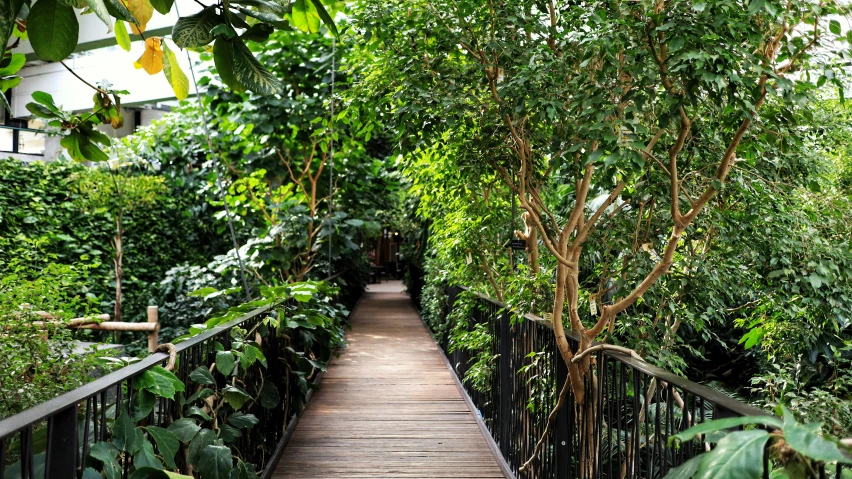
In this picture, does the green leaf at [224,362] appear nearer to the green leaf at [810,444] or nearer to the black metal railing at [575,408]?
the black metal railing at [575,408]

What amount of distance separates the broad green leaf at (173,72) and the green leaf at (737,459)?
4.46 feet

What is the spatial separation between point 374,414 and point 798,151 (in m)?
3.31

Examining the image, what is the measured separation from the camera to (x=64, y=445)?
4.42ft

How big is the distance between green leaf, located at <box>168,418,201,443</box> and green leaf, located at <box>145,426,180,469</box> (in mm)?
204

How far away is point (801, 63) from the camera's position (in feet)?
6.84

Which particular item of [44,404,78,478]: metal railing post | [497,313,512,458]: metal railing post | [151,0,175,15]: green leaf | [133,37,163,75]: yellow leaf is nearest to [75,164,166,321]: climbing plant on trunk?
[497,313,512,458]: metal railing post

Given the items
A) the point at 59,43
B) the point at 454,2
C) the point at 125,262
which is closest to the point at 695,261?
the point at 454,2

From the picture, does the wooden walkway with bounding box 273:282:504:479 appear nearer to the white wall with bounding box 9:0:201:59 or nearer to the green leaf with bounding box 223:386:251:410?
the green leaf with bounding box 223:386:251:410

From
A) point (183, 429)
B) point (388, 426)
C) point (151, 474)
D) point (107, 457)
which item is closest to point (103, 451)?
point (107, 457)

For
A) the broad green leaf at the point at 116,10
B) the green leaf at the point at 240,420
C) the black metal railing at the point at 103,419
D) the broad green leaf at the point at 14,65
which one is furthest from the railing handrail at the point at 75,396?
the broad green leaf at the point at 14,65

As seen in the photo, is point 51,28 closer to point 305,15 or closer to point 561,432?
point 305,15

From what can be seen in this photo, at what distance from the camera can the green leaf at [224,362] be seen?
2408mm

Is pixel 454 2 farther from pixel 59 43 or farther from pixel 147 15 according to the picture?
pixel 59 43

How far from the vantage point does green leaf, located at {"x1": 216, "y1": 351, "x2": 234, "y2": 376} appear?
241 cm
